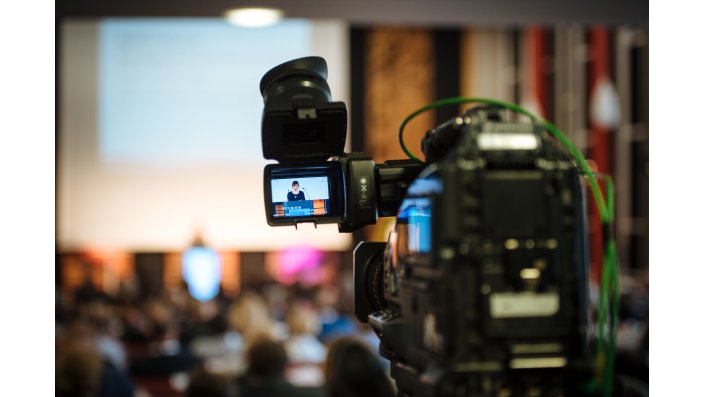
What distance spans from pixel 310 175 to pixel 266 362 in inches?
71.6

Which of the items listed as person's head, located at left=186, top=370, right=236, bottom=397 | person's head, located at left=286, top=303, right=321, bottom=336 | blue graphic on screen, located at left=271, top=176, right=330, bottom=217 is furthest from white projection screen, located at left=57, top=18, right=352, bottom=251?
blue graphic on screen, located at left=271, top=176, right=330, bottom=217

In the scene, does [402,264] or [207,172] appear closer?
[402,264]

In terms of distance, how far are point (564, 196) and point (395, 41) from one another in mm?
9052

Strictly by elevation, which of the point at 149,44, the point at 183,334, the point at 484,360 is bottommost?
the point at 183,334

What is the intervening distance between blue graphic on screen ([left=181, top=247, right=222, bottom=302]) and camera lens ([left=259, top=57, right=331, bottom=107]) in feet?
26.8

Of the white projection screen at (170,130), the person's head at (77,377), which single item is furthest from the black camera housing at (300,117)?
the white projection screen at (170,130)

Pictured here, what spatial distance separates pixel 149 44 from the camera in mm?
9539

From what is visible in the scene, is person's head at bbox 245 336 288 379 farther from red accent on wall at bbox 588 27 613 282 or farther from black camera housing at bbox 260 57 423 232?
red accent on wall at bbox 588 27 613 282

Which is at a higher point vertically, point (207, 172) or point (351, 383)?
point (207, 172)

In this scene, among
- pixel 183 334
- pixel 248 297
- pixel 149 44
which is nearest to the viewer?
pixel 183 334

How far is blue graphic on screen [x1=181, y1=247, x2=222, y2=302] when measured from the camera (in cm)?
933

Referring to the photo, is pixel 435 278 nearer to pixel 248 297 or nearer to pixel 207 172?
pixel 248 297

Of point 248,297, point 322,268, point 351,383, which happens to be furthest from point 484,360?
point 322,268

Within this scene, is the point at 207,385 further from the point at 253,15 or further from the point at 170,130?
the point at 170,130
